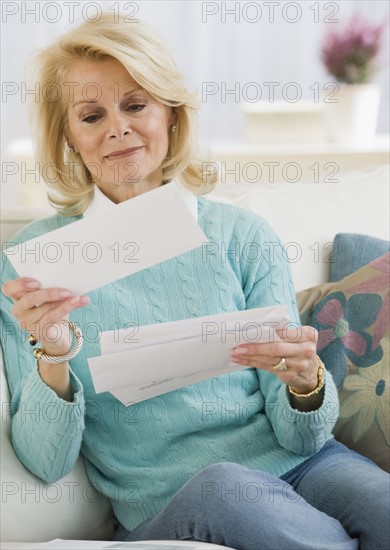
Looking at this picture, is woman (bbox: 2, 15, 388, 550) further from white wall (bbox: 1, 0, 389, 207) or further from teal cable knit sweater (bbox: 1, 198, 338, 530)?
white wall (bbox: 1, 0, 389, 207)

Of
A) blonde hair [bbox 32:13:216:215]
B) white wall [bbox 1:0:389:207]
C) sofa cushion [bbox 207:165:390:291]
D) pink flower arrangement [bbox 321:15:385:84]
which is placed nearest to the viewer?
blonde hair [bbox 32:13:216:215]

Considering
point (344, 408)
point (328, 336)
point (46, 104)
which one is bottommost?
point (344, 408)

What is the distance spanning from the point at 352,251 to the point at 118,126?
0.52m

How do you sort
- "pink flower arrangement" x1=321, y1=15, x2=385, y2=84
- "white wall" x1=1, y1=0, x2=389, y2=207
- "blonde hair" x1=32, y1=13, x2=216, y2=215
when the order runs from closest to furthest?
"blonde hair" x1=32, y1=13, x2=216, y2=215 < "pink flower arrangement" x1=321, y1=15, x2=385, y2=84 < "white wall" x1=1, y1=0, x2=389, y2=207

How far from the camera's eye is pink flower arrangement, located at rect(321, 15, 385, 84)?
10.4 ft

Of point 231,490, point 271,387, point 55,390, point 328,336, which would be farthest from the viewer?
point 328,336

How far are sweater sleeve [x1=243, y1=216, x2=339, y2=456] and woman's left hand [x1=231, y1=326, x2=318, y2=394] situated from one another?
2.8 inches

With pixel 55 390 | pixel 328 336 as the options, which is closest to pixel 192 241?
pixel 55 390

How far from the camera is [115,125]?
155 cm

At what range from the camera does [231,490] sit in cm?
126

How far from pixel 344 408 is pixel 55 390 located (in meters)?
0.53

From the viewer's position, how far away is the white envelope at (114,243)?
126cm

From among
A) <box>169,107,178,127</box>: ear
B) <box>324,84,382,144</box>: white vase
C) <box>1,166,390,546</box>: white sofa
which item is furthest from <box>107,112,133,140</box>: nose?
<box>324,84,382,144</box>: white vase

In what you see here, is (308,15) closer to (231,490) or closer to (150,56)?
(150,56)
